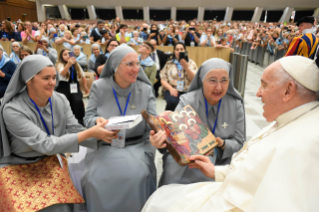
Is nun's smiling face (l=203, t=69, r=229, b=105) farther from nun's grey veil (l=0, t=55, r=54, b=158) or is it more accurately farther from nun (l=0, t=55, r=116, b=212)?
nun's grey veil (l=0, t=55, r=54, b=158)

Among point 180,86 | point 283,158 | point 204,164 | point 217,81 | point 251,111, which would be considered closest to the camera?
point 283,158

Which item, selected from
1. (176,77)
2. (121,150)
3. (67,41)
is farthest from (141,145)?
(67,41)

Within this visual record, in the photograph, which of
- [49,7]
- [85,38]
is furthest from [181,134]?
[49,7]

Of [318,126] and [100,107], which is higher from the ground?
[318,126]

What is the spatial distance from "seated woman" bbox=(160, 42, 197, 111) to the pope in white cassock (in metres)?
3.71

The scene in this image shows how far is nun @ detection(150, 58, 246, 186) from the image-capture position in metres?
2.30

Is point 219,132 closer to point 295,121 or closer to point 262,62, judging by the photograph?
point 295,121

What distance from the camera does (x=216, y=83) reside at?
231 cm

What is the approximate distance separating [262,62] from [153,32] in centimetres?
650

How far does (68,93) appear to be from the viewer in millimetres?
5062

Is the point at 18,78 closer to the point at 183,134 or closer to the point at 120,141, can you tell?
the point at 120,141

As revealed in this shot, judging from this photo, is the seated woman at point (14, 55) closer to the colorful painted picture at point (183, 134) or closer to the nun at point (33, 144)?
the nun at point (33, 144)

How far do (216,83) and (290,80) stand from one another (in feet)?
3.13

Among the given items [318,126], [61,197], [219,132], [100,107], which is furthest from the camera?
[100,107]
